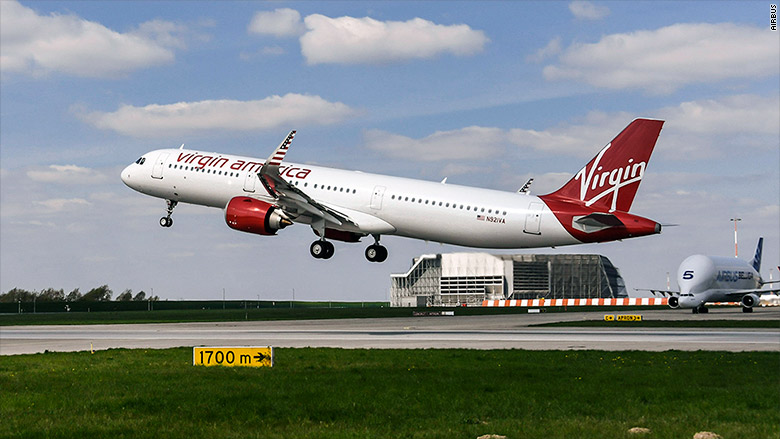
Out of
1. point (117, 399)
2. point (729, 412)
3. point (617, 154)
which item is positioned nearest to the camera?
point (729, 412)

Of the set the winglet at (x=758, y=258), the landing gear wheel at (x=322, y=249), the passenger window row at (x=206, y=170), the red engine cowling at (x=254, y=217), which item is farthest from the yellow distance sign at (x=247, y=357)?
the winglet at (x=758, y=258)

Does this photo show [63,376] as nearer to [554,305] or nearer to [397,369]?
[397,369]

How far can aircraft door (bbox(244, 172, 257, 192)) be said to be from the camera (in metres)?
53.7

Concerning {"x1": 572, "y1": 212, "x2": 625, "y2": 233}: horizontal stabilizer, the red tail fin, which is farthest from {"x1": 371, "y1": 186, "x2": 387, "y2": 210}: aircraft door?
the red tail fin

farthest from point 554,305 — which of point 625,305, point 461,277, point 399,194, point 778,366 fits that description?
point 778,366

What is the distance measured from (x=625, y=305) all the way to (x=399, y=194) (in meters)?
57.2

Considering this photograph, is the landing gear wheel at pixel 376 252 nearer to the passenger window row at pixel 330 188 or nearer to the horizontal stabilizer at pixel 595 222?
the passenger window row at pixel 330 188

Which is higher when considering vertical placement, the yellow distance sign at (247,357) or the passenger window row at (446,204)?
the passenger window row at (446,204)

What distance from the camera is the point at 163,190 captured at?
2303 inches

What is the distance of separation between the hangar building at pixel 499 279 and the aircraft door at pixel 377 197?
7874 centimetres

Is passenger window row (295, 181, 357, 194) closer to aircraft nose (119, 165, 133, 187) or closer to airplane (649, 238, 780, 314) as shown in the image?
aircraft nose (119, 165, 133, 187)

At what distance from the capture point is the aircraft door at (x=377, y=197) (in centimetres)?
5106

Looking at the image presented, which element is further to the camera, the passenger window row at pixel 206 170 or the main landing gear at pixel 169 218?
the main landing gear at pixel 169 218

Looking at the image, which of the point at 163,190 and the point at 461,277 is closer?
the point at 163,190
